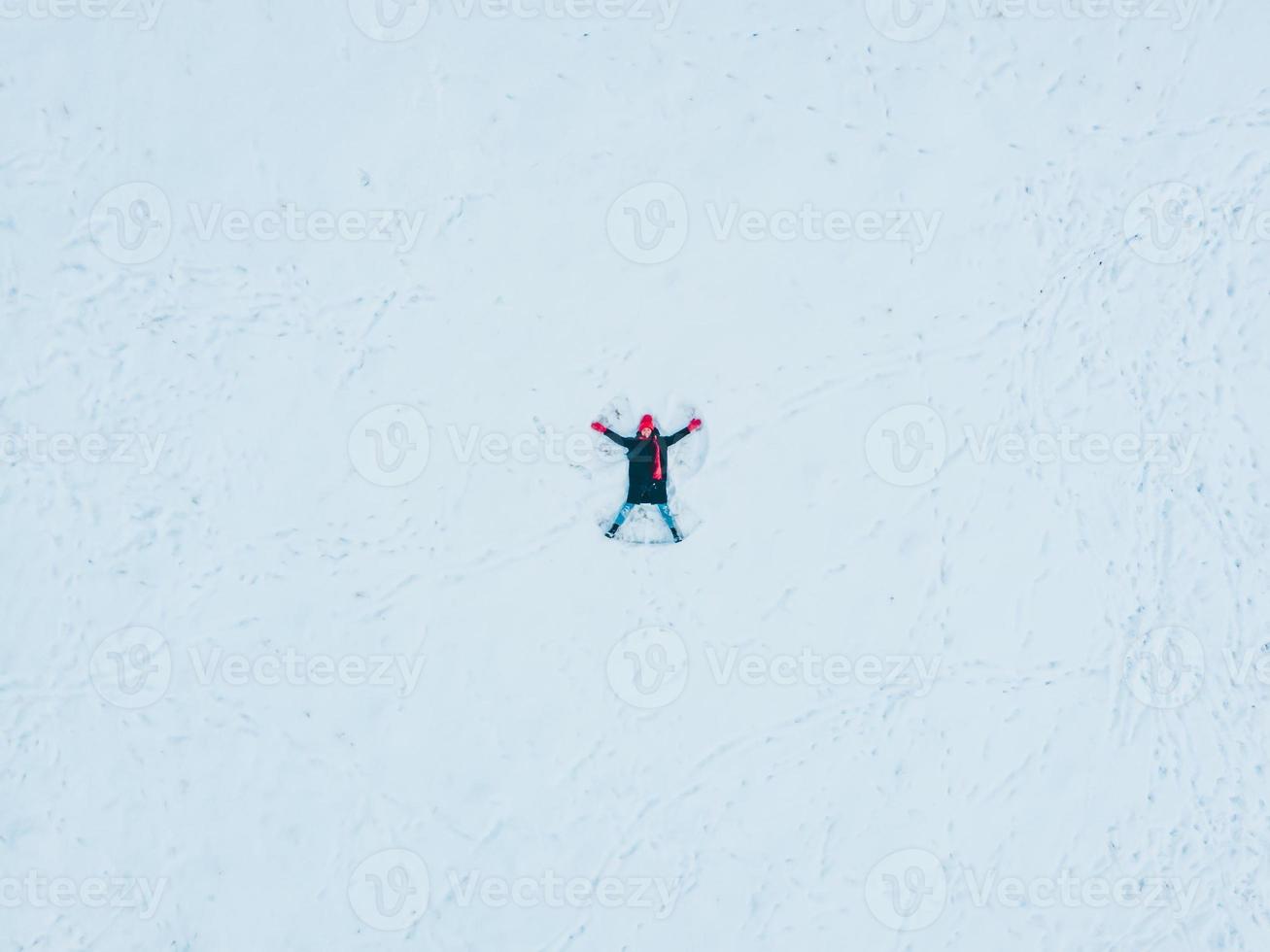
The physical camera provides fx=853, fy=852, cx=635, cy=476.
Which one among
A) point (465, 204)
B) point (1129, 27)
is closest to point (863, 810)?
point (465, 204)
